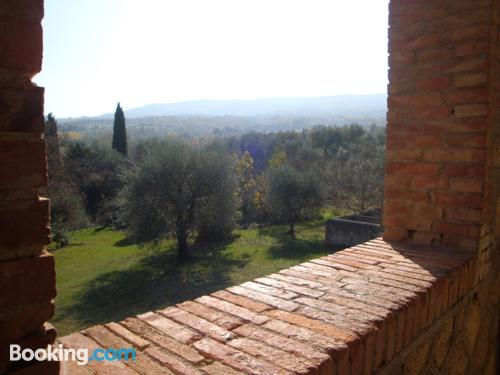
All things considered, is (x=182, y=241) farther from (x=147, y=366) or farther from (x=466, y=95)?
(x=147, y=366)

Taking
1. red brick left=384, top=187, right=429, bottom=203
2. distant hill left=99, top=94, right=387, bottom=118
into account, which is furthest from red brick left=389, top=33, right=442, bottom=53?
distant hill left=99, top=94, right=387, bottom=118

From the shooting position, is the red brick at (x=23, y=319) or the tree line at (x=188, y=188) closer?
the red brick at (x=23, y=319)

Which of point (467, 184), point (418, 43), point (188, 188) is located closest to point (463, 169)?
point (467, 184)

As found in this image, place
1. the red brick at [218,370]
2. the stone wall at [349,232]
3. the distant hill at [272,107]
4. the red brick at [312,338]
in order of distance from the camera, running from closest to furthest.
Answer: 1. the red brick at [218,370]
2. the red brick at [312,338]
3. the stone wall at [349,232]
4. the distant hill at [272,107]

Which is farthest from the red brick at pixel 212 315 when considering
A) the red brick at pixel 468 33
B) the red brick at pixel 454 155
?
the red brick at pixel 468 33

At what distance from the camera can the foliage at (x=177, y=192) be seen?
16.5 metres

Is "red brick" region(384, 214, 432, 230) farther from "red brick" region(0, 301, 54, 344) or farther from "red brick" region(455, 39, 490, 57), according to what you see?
"red brick" region(0, 301, 54, 344)

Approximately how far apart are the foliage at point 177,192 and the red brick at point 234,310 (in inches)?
601

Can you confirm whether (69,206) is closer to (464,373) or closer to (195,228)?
(195,228)

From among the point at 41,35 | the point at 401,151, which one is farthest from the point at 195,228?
the point at 41,35

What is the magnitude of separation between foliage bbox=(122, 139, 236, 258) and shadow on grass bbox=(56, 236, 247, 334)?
1.23 metres

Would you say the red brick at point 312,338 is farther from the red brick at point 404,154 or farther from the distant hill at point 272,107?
the distant hill at point 272,107

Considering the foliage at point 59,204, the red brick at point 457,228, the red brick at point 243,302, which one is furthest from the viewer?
the foliage at point 59,204

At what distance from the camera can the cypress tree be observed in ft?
103
